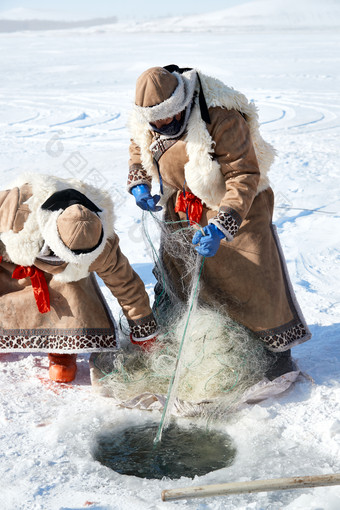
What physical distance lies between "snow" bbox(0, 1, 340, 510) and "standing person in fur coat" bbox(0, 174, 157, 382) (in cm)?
23

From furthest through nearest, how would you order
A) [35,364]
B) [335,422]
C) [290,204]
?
[290,204] < [35,364] < [335,422]

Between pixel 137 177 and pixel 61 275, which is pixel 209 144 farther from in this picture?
pixel 61 275

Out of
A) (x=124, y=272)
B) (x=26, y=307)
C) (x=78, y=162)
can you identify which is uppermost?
(x=124, y=272)

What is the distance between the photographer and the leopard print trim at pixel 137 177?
2.79 meters

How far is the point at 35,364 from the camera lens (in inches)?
115

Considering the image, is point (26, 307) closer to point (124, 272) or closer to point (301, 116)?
point (124, 272)

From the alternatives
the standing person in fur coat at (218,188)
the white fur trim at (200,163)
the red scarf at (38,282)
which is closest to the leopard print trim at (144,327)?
the standing person in fur coat at (218,188)

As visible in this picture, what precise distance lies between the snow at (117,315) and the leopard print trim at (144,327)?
13.5 inches

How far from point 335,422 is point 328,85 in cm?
998

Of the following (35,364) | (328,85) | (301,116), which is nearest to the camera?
(35,364)

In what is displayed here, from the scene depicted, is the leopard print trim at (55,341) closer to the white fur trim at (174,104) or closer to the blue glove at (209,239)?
the blue glove at (209,239)

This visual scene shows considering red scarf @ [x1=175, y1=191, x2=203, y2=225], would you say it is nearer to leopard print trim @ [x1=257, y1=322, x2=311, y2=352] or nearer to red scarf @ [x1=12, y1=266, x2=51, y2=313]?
leopard print trim @ [x1=257, y1=322, x2=311, y2=352]

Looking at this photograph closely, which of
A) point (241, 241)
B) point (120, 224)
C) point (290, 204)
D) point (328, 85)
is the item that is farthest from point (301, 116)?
point (241, 241)

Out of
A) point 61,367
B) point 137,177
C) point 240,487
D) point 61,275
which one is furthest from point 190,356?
point 240,487
